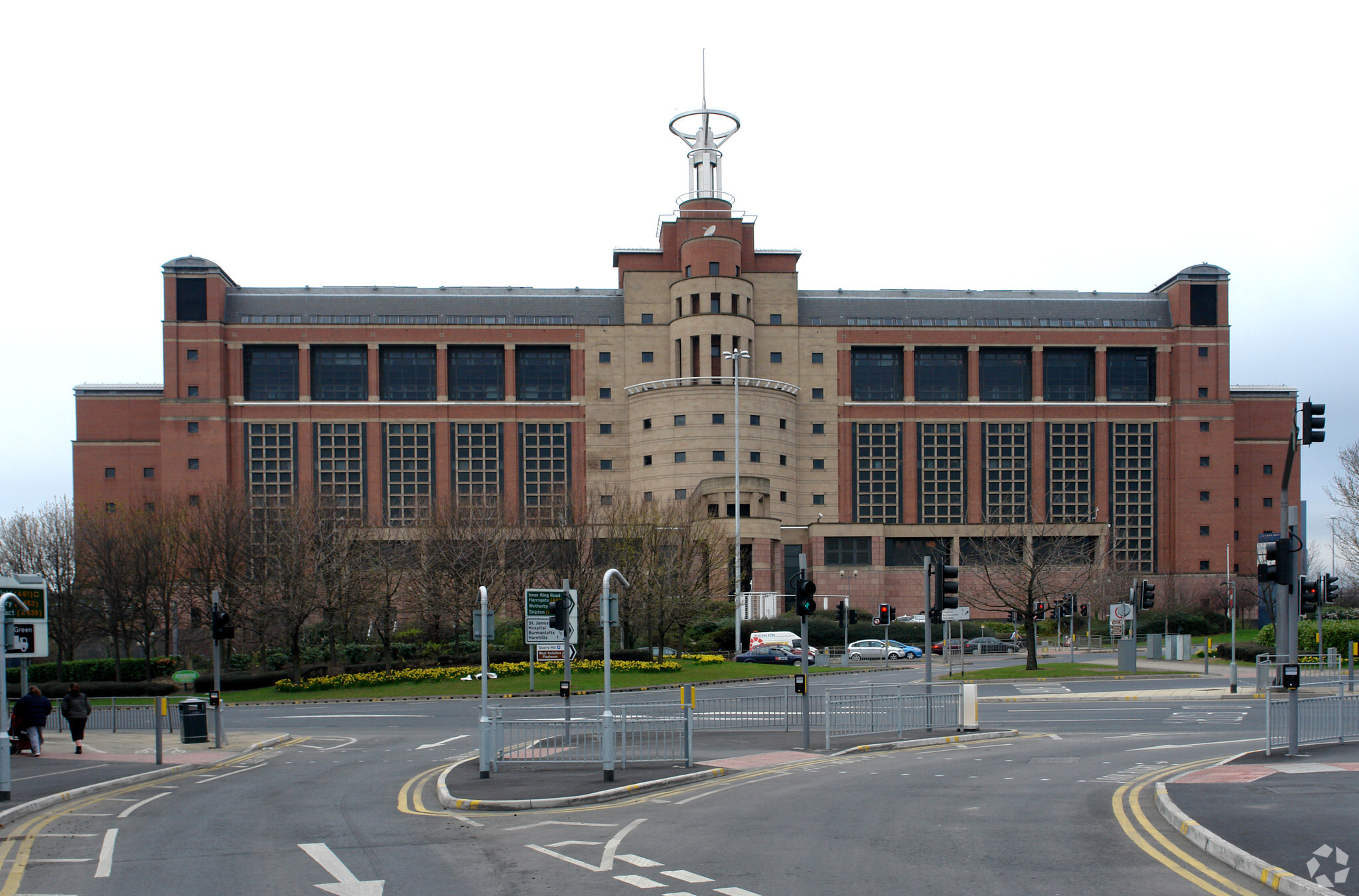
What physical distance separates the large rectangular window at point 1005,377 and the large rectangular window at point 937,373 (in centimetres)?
170

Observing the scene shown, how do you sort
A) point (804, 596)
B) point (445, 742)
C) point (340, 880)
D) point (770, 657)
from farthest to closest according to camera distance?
point (770, 657), point (445, 742), point (804, 596), point (340, 880)

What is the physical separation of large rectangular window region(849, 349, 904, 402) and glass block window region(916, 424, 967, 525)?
380 centimetres

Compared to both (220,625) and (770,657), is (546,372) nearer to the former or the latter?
(770,657)

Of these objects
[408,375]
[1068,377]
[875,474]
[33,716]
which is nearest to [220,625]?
[33,716]

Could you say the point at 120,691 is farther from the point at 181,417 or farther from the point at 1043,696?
the point at 181,417

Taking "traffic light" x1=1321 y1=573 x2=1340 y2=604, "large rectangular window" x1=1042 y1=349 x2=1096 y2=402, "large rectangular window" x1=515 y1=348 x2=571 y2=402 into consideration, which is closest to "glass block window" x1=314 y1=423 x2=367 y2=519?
"large rectangular window" x1=515 y1=348 x2=571 y2=402

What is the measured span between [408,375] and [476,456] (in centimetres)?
836

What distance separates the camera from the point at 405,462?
88.7 m

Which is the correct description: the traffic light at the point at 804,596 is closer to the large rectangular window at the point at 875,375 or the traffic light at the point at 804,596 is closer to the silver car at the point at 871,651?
the silver car at the point at 871,651

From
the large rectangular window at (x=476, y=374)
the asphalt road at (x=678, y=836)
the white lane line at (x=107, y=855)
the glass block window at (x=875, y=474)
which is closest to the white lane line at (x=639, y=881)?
the asphalt road at (x=678, y=836)

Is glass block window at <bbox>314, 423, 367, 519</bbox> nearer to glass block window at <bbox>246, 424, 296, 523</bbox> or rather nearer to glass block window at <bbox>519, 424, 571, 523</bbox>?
glass block window at <bbox>246, 424, 296, 523</bbox>

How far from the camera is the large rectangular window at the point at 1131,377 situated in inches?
3602

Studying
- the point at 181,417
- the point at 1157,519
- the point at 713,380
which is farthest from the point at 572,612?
the point at 1157,519

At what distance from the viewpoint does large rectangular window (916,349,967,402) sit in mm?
91500
